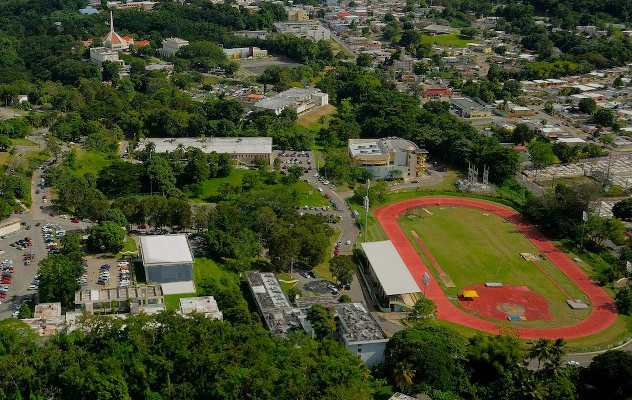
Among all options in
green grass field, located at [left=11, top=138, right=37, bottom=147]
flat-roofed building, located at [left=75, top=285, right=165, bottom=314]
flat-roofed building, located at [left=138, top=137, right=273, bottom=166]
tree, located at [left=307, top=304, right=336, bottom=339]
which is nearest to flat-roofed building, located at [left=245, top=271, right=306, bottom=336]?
tree, located at [left=307, top=304, right=336, bottom=339]

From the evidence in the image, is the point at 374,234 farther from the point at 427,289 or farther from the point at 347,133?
the point at 347,133

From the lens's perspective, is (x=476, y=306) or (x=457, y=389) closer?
(x=457, y=389)

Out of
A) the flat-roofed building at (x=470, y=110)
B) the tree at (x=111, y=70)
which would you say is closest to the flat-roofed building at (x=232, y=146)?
the tree at (x=111, y=70)

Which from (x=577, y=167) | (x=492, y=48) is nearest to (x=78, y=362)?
(x=577, y=167)

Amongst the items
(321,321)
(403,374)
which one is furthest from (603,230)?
(321,321)

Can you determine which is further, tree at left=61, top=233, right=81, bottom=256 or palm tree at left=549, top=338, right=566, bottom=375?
tree at left=61, top=233, right=81, bottom=256

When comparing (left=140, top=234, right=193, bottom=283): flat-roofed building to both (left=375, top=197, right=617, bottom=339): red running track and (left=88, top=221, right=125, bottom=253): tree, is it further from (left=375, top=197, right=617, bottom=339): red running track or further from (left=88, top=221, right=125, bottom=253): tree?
(left=375, top=197, right=617, bottom=339): red running track

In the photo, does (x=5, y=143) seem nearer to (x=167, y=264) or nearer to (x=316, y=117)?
(x=167, y=264)
